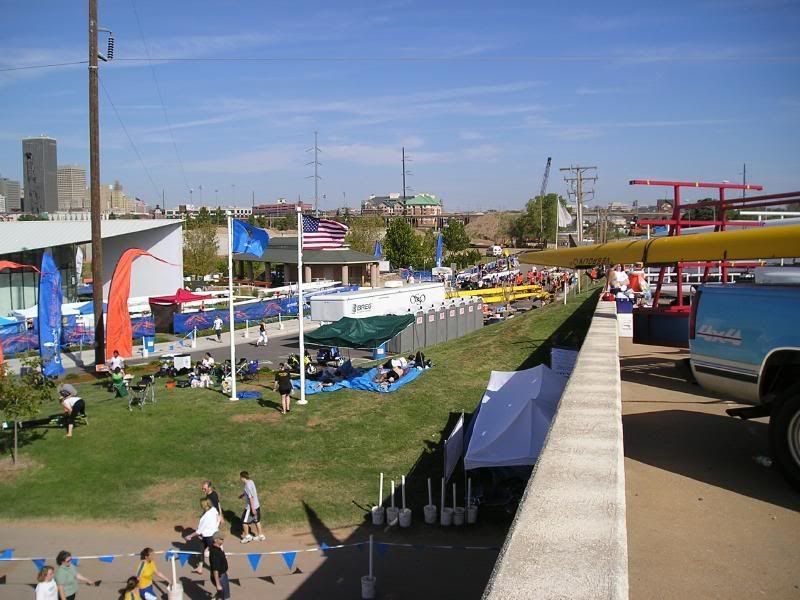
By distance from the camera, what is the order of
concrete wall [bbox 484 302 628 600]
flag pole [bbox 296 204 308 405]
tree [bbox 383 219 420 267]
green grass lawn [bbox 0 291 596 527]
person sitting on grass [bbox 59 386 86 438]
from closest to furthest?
concrete wall [bbox 484 302 628 600]
green grass lawn [bbox 0 291 596 527]
person sitting on grass [bbox 59 386 86 438]
flag pole [bbox 296 204 308 405]
tree [bbox 383 219 420 267]

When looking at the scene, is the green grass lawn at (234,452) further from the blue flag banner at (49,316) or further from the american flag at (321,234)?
the american flag at (321,234)

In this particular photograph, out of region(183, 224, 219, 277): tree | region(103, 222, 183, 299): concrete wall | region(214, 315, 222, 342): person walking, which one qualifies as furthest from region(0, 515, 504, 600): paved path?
region(183, 224, 219, 277): tree

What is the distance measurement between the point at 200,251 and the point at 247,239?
47.9m

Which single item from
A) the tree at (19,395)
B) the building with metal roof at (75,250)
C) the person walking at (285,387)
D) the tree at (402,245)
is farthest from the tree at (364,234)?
the tree at (19,395)

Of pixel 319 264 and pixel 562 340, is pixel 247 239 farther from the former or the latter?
pixel 319 264

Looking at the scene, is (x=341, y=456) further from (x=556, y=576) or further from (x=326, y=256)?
(x=326, y=256)

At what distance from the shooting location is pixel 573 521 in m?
3.83

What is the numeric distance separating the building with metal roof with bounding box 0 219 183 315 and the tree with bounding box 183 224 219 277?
13.8 meters

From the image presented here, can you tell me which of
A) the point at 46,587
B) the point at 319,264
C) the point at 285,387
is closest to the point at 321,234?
the point at 285,387

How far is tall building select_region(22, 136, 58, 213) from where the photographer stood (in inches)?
3743

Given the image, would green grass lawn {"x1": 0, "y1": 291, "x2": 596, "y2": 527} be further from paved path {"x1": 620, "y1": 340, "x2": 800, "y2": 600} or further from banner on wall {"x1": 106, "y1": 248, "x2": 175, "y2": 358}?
paved path {"x1": 620, "y1": 340, "x2": 800, "y2": 600}

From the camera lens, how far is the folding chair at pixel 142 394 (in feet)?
65.0

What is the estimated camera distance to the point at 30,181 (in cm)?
9731

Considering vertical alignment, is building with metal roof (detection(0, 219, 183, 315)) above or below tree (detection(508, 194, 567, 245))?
below
